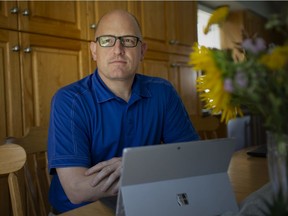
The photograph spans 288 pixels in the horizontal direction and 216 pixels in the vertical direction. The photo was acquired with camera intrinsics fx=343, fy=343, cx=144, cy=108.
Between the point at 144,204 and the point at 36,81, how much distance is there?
1.19 meters

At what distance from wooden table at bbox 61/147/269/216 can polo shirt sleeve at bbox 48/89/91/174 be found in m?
0.21

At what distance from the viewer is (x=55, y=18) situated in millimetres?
1771

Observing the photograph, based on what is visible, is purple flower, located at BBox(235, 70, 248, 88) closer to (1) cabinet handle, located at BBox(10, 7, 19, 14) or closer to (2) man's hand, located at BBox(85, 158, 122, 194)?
(2) man's hand, located at BBox(85, 158, 122, 194)

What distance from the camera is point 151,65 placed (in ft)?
7.87

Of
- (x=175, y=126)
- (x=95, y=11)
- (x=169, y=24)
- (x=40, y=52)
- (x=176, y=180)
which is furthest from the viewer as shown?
(x=169, y=24)

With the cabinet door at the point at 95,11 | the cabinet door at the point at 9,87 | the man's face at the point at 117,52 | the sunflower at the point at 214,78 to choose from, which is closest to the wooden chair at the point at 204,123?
the man's face at the point at 117,52

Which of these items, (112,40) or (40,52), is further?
(40,52)

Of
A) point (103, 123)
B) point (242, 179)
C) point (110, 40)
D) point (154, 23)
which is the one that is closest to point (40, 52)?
point (110, 40)

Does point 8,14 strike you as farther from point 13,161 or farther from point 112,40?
point 13,161

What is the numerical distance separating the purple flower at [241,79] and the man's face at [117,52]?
3.00ft

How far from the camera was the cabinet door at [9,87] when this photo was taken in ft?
5.04

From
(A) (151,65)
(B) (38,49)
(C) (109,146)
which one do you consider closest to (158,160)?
(C) (109,146)

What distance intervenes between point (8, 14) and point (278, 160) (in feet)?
4.70

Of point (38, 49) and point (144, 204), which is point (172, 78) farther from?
point (144, 204)
